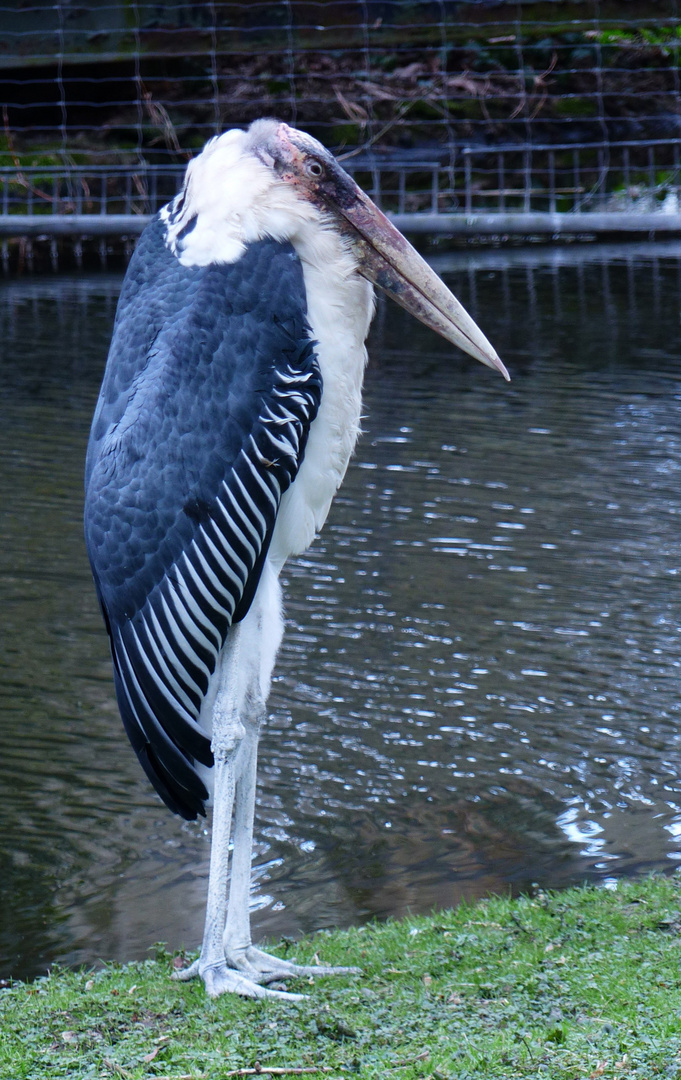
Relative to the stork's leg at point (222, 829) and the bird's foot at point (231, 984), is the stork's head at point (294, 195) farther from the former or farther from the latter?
the bird's foot at point (231, 984)

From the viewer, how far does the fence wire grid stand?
35.3ft

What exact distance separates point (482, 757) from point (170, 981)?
1.78m

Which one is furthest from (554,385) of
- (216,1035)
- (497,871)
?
(216,1035)

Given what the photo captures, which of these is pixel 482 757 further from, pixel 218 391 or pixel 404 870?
pixel 218 391

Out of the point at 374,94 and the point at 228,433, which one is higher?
the point at 374,94

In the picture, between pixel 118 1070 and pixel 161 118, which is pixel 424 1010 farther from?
pixel 161 118

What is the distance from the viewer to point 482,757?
4777 millimetres

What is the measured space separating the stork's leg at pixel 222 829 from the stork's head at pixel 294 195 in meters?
0.94

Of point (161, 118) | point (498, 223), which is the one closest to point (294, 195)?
point (498, 223)

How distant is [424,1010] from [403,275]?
1.70 metres

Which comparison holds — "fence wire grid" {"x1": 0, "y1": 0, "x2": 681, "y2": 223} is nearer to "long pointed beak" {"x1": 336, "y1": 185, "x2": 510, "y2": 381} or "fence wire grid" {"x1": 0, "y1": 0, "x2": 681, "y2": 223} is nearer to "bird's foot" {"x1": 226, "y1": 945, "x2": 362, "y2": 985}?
"long pointed beak" {"x1": 336, "y1": 185, "x2": 510, "y2": 381}

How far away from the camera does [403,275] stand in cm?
327

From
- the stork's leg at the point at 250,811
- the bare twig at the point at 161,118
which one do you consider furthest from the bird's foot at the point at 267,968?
the bare twig at the point at 161,118

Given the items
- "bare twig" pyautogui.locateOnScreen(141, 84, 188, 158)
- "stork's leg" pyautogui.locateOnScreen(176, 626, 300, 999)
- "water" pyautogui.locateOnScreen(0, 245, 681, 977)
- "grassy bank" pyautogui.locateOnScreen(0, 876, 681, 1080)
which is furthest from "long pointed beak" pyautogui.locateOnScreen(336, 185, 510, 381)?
"bare twig" pyautogui.locateOnScreen(141, 84, 188, 158)
